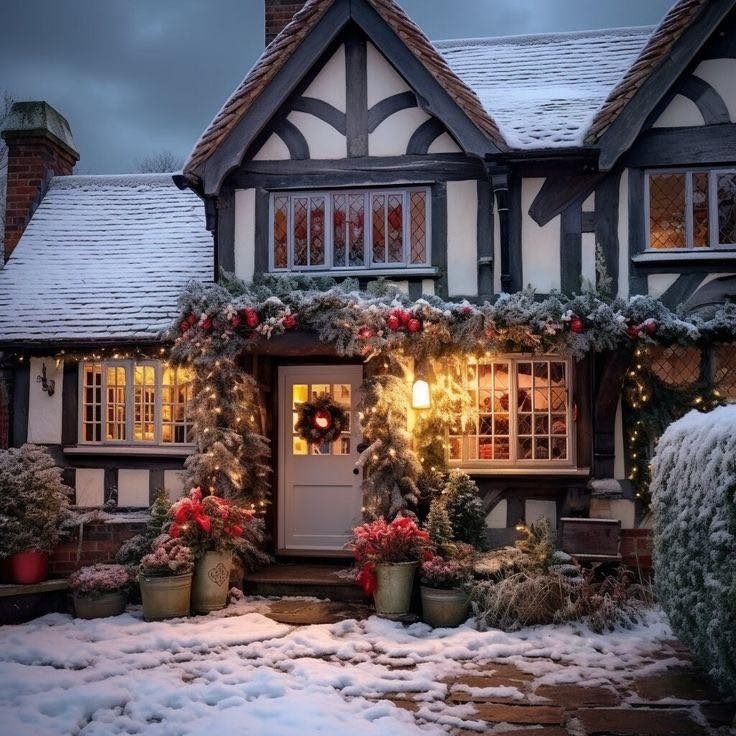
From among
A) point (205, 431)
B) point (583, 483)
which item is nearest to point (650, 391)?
point (583, 483)

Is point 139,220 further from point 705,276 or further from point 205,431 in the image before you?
point 705,276

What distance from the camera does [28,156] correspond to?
12867mm

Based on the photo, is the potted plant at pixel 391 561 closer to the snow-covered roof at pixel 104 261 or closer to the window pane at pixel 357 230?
the window pane at pixel 357 230

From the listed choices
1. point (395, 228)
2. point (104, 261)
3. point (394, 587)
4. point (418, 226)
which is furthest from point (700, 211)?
point (104, 261)

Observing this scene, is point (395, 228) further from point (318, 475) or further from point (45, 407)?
point (45, 407)

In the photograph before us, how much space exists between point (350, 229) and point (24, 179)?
6396 millimetres

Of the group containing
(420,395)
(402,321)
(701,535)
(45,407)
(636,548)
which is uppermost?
(402,321)

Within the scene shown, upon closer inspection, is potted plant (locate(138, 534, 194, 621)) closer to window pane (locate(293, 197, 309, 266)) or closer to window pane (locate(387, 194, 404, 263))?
window pane (locate(293, 197, 309, 266))

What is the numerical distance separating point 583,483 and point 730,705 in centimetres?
387

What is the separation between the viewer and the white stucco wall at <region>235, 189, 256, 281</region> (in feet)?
31.6

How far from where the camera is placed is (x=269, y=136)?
9633 mm

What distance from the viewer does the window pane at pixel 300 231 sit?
31.5ft

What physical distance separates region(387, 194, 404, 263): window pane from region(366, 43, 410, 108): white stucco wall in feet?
3.85

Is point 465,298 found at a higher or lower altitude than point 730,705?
higher
